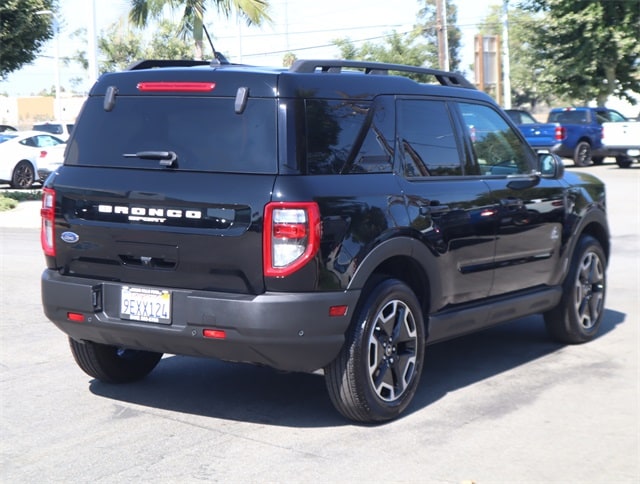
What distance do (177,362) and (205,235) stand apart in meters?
2.26

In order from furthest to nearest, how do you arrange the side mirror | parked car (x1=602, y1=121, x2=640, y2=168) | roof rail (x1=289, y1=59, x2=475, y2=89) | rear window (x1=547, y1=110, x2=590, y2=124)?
rear window (x1=547, y1=110, x2=590, y2=124) < parked car (x1=602, y1=121, x2=640, y2=168) < the side mirror < roof rail (x1=289, y1=59, x2=475, y2=89)

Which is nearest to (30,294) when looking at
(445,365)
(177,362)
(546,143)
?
(177,362)

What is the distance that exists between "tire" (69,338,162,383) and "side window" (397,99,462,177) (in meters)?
2.20

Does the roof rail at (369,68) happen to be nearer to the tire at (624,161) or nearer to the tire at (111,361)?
the tire at (111,361)

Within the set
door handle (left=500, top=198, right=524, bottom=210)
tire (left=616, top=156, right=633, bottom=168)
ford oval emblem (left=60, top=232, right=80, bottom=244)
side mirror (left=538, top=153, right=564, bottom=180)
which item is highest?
tire (left=616, top=156, right=633, bottom=168)

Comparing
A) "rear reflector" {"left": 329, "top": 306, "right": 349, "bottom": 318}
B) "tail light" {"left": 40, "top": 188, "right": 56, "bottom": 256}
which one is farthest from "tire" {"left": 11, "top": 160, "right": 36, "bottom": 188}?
"rear reflector" {"left": 329, "top": 306, "right": 349, "bottom": 318}

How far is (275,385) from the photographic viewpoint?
6922mm

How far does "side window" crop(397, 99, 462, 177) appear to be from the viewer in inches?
252

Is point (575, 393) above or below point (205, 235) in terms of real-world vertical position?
below

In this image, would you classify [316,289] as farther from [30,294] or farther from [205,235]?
[30,294]

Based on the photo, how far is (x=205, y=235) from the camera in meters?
5.54

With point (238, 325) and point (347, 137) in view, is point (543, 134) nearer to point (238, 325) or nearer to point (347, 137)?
point (347, 137)

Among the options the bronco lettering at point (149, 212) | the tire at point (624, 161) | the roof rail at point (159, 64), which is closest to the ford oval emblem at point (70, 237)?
the bronco lettering at point (149, 212)

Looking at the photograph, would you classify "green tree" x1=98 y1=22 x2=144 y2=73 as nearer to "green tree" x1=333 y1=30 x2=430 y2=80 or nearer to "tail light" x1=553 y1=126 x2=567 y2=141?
"green tree" x1=333 y1=30 x2=430 y2=80
